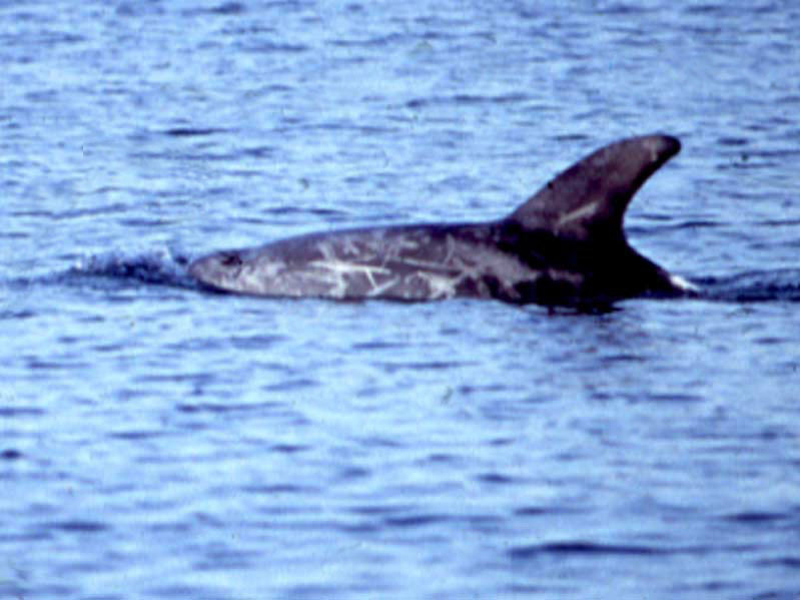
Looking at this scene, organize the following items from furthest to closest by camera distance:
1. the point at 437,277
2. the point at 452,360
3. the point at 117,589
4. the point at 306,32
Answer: the point at 306,32 → the point at 437,277 → the point at 452,360 → the point at 117,589

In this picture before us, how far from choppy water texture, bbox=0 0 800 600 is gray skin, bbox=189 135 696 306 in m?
0.24

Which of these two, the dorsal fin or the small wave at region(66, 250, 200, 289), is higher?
Answer: the dorsal fin

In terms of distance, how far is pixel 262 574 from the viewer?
452 inches

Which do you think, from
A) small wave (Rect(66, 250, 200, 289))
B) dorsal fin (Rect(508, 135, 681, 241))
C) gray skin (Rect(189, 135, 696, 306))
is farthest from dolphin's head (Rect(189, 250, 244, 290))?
dorsal fin (Rect(508, 135, 681, 241))

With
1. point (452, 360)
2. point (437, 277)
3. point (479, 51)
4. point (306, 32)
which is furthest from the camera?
point (306, 32)

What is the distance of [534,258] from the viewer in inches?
700

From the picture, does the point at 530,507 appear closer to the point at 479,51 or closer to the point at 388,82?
the point at 388,82

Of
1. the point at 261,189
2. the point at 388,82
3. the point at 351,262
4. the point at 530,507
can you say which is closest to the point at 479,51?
the point at 388,82

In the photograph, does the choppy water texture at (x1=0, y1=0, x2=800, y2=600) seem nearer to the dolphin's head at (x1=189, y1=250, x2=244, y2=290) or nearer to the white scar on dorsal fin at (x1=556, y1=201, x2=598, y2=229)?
the dolphin's head at (x1=189, y1=250, x2=244, y2=290)

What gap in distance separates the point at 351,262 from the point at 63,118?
39.0 feet

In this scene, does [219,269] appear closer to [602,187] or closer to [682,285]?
[602,187]

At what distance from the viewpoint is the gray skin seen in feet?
57.8

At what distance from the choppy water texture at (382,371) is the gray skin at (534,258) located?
0.78 ft

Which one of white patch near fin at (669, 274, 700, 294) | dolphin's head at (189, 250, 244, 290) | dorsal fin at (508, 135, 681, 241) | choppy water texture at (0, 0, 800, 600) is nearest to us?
choppy water texture at (0, 0, 800, 600)
